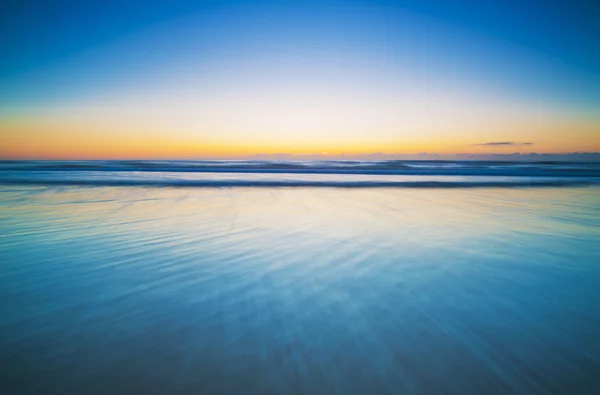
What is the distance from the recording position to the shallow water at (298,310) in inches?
93.3

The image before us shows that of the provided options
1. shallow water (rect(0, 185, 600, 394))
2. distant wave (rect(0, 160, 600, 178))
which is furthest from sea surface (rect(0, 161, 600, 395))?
distant wave (rect(0, 160, 600, 178))

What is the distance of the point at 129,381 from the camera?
7.50 ft

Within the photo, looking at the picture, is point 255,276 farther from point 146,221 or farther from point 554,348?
point 146,221

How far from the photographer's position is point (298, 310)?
342 cm

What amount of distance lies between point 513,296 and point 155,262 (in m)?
4.87

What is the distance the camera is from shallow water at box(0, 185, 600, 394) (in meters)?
2.37

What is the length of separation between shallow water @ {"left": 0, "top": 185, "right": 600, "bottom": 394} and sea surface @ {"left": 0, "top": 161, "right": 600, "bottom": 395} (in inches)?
0.7

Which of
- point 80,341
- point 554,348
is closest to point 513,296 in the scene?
point 554,348

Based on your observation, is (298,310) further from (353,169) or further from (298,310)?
(353,169)

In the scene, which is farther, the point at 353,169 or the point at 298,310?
the point at 353,169

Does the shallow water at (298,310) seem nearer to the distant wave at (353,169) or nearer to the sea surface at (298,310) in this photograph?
the sea surface at (298,310)

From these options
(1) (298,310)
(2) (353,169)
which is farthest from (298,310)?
(2) (353,169)

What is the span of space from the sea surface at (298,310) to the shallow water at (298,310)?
17mm

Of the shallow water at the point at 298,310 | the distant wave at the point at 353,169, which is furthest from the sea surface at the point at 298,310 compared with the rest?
the distant wave at the point at 353,169
